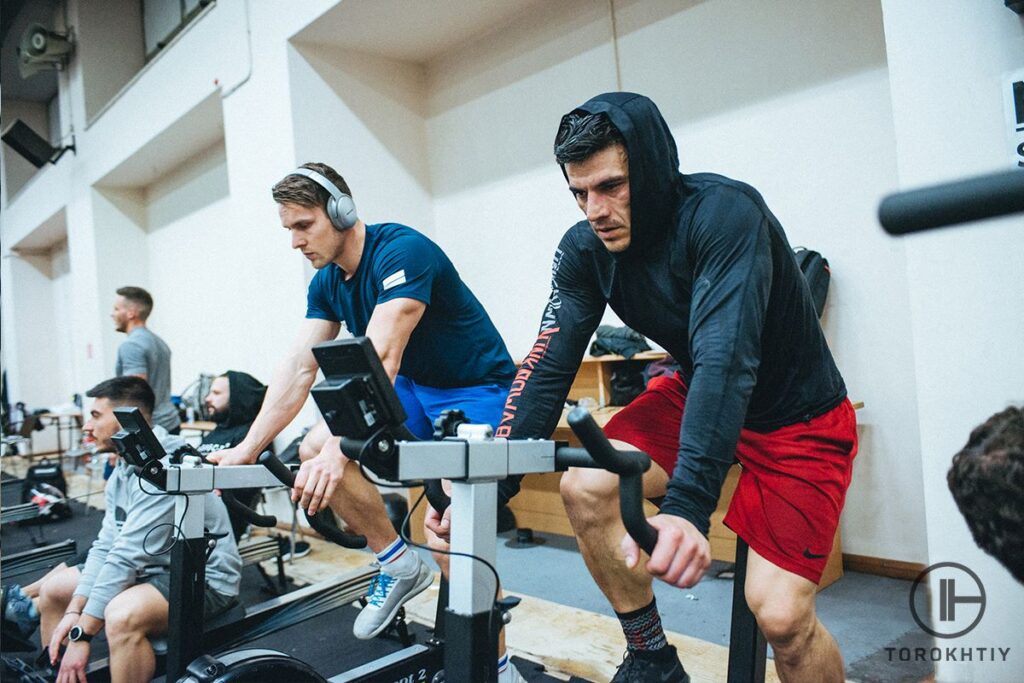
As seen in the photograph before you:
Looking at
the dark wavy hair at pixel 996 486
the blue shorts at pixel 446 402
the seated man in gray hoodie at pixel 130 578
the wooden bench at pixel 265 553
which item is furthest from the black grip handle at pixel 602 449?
the wooden bench at pixel 265 553

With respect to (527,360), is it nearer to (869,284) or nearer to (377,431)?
(377,431)

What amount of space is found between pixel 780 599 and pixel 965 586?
31.3 inches

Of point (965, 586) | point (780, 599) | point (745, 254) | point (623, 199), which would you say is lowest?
point (965, 586)

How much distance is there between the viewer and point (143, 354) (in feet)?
13.3

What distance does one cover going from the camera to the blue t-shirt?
190 cm

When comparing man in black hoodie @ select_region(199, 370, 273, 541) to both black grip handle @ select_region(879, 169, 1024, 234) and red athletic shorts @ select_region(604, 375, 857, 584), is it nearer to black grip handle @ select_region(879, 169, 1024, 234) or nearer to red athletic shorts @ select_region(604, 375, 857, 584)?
red athletic shorts @ select_region(604, 375, 857, 584)

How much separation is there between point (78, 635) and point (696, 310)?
1995 millimetres

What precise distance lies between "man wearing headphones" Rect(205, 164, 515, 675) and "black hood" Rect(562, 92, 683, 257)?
72 cm

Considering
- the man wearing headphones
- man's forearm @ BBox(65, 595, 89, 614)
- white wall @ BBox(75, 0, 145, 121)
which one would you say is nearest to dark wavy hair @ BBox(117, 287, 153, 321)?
man's forearm @ BBox(65, 595, 89, 614)

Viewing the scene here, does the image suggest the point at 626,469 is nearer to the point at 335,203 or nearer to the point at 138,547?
the point at 335,203

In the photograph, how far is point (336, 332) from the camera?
2279 mm

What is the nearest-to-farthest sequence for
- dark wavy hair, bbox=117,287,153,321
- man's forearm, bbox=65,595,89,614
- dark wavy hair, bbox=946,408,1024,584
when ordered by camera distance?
dark wavy hair, bbox=946,408,1024,584 < man's forearm, bbox=65,595,89,614 < dark wavy hair, bbox=117,287,153,321

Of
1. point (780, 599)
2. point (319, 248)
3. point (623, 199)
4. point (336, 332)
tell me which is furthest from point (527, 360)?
point (336, 332)

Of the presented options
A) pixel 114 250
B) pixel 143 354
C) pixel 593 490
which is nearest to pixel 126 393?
pixel 143 354
